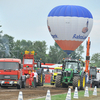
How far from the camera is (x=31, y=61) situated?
3650 cm

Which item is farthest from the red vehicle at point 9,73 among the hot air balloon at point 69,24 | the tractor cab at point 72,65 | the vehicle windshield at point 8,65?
the hot air balloon at point 69,24

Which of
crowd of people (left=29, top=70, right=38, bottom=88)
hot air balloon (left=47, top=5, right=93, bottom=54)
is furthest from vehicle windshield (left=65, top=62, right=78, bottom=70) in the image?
hot air balloon (left=47, top=5, right=93, bottom=54)

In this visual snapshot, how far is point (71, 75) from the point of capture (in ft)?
107

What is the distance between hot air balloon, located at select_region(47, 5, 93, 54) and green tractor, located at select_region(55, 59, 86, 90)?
27.7 meters

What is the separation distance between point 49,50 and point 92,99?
115761 mm

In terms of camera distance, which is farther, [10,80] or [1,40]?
[1,40]

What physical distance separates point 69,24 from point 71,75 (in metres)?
29.9

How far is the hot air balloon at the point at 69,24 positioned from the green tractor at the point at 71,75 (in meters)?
27.7

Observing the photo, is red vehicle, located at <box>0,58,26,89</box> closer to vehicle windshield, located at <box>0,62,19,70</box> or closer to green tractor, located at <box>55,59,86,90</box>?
vehicle windshield, located at <box>0,62,19,70</box>

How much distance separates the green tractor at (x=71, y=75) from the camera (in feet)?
105

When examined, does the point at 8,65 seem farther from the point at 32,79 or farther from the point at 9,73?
the point at 32,79

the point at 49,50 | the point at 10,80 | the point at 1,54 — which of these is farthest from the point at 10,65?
the point at 49,50

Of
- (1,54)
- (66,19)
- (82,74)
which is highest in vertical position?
(66,19)

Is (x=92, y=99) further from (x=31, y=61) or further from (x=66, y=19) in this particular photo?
(x=66, y=19)
